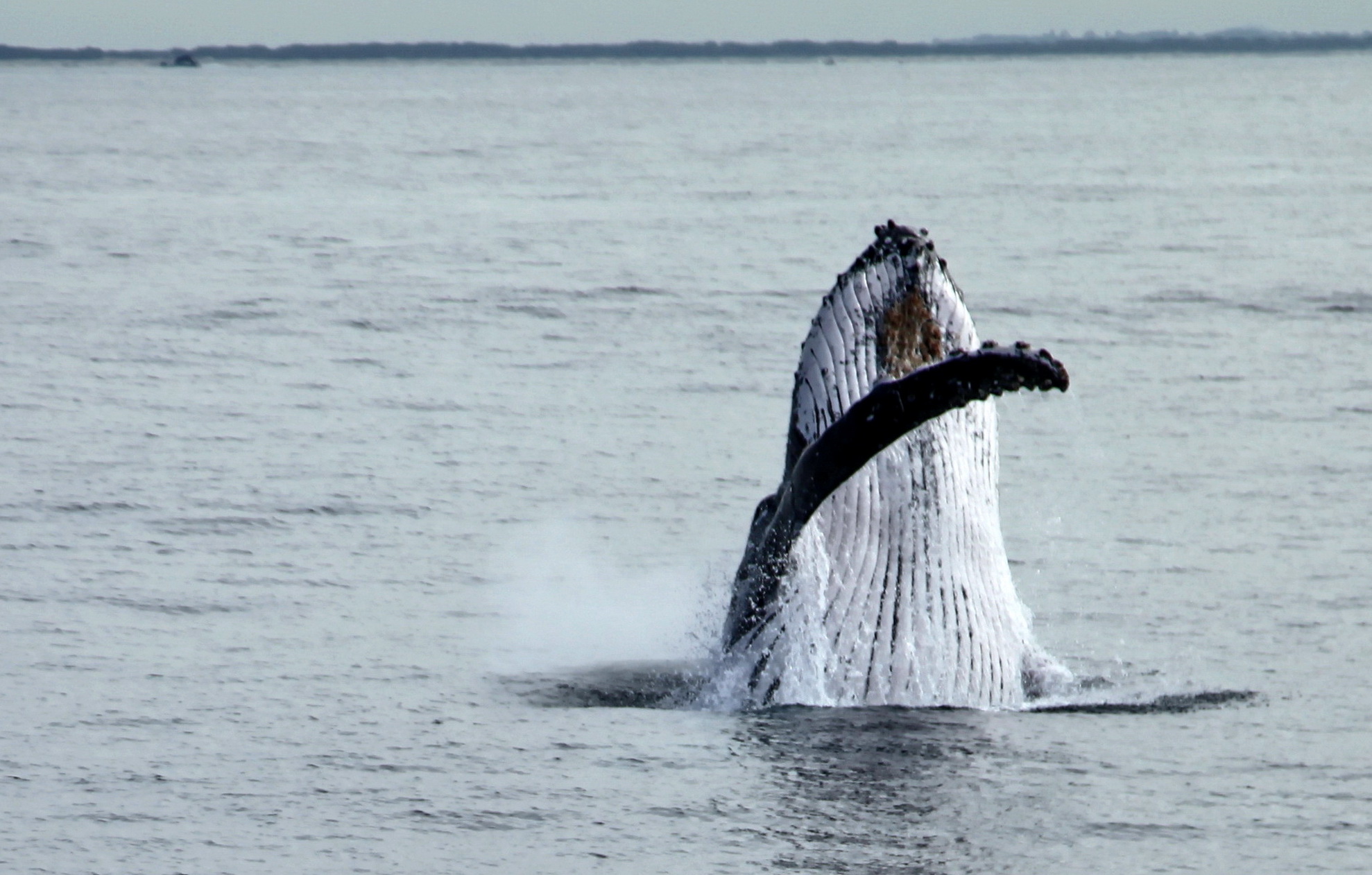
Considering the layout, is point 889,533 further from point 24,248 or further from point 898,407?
point 24,248

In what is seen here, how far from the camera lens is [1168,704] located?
12.6m

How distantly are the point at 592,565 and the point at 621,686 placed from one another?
12.1 ft

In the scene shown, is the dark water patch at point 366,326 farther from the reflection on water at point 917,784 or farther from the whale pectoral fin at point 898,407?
the whale pectoral fin at point 898,407

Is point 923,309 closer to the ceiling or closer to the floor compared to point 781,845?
closer to the ceiling

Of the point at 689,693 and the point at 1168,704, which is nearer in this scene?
the point at 1168,704

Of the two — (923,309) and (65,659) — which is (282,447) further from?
(923,309)

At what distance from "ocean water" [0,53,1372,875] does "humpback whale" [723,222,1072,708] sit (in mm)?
618

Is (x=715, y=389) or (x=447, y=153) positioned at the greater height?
(x=447, y=153)

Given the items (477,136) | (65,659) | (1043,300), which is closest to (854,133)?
(477,136)

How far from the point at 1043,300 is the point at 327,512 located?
17.6 metres

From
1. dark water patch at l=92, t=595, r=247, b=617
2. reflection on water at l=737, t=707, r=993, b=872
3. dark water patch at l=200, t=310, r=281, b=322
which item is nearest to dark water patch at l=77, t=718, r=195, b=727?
dark water patch at l=92, t=595, r=247, b=617

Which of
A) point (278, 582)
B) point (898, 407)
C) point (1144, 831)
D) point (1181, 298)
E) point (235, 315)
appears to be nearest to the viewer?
point (898, 407)

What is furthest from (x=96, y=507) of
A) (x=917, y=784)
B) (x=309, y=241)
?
(x=309, y=241)

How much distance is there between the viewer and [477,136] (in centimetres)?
11269
